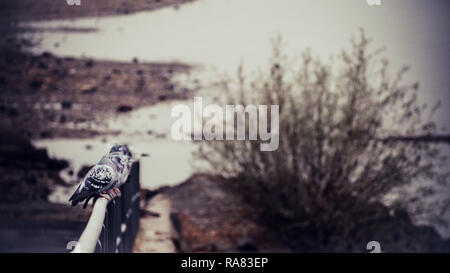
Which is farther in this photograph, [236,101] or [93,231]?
[236,101]

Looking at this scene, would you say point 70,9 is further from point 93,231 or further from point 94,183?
point 93,231

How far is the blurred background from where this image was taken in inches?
111

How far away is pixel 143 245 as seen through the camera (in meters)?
2.68

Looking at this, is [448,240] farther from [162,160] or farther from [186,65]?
[186,65]

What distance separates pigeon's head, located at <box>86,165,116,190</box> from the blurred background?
30.2 inches

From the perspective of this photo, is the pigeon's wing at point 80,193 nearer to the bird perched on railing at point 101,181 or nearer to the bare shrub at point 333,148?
the bird perched on railing at point 101,181

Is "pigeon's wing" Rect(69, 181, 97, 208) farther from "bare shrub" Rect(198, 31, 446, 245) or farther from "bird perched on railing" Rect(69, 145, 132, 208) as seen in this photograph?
"bare shrub" Rect(198, 31, 446, 245)

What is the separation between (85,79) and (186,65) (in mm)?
688

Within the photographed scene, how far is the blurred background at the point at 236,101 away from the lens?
2818mm

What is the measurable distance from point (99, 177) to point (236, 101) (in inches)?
68.8

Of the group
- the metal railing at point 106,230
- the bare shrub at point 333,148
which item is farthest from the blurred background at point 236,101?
the metal railing at point 106,230

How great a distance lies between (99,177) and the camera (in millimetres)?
1300

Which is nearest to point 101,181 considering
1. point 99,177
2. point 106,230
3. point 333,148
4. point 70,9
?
point 99,177

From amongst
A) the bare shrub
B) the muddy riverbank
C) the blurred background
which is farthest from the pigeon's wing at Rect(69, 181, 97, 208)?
the muddy riverbank
